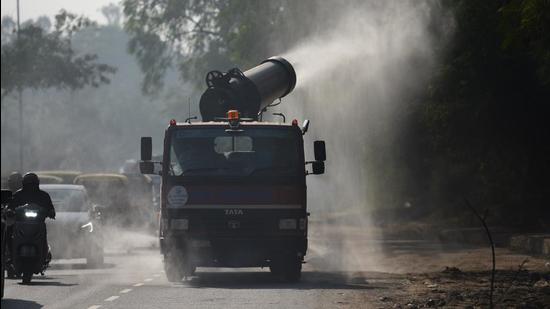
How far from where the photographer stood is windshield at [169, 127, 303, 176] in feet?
72.3

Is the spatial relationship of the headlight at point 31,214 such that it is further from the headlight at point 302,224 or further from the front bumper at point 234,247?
the headlight at point 302,224

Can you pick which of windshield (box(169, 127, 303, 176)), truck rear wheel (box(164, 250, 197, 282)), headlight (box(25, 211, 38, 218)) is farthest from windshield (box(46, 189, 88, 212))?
headlight (box(25, 211, 38, 218))

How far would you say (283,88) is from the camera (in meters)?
27.6

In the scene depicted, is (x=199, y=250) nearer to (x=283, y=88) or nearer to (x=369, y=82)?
(x=283, y=88)

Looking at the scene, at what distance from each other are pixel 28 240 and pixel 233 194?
316 cm

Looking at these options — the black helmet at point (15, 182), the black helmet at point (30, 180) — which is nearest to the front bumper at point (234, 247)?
the black helmet at point (30, 180)

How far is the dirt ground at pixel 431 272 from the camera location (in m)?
18.6

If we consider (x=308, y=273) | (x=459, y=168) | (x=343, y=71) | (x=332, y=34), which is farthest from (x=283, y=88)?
(x=459, y=168)

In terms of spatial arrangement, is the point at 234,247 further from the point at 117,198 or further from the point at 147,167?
the point at 117,198

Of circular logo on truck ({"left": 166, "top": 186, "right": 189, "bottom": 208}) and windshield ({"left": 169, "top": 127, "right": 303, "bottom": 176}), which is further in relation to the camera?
windshield ({"left": 169, "top": 127, "right": 303, "bottom": 176})

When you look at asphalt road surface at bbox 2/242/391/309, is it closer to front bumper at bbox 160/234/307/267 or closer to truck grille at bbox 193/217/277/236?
front bumper at bbox 160/234/307/267

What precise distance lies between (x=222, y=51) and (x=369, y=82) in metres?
36.4

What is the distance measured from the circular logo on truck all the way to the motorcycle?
6.30ft

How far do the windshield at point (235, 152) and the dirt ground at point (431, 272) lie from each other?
2.31 metres
